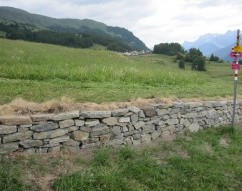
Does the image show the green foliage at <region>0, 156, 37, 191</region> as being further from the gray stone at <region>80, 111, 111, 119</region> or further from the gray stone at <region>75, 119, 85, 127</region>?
the gray stone at <region>80, 111, 111, 119</region>

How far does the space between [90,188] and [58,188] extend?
0.67m

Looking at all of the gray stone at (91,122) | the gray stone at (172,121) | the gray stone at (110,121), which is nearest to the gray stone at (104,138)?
the gray stone at (110,121)

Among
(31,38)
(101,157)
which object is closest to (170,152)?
(101,157)

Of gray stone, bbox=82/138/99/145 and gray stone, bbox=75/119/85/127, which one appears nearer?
gray stone, bbox=75/119/85/127

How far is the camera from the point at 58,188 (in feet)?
22.8

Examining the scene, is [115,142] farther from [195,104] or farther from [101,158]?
[195,104]

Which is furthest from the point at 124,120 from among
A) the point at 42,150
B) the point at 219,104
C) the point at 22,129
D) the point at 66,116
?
the point at 219,104

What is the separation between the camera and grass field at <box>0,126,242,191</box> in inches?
279

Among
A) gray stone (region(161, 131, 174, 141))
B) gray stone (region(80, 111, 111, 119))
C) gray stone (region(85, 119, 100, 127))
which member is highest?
gray stone (region(80, 111, 111, 119))

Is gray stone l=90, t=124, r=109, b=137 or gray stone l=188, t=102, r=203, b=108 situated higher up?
gray stone l=188, t=102, r=203, b=108

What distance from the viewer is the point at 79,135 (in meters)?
8.67

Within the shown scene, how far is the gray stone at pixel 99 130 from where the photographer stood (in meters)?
8.95

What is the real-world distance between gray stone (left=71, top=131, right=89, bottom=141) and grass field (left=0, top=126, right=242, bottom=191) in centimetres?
38

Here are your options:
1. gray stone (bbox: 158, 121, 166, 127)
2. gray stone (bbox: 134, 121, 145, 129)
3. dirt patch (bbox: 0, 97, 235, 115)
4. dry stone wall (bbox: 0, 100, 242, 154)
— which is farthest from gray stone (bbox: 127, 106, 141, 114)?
gray stone (bbox: 158, 121, 166, 127)
